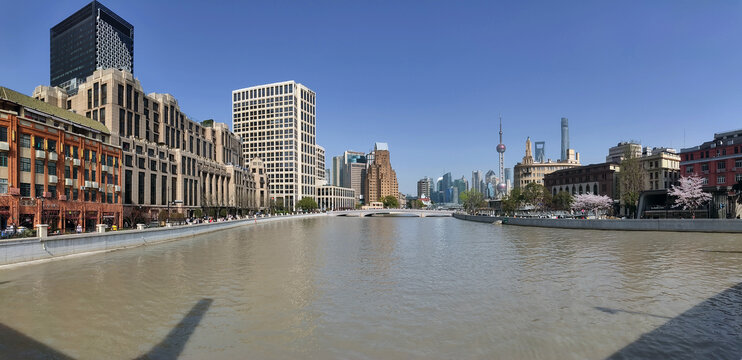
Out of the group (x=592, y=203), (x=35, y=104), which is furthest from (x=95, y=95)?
(x=592, y=203)

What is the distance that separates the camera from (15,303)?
64.9ft

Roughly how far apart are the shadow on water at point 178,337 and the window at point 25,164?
137 feet

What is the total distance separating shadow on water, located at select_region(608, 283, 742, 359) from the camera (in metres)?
A: 12.3

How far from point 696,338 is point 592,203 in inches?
4363

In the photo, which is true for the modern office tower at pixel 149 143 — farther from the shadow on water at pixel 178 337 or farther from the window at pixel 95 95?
the shadow on water at pixel 178 337

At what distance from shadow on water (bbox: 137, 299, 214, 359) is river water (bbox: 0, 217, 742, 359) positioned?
0.27 feet

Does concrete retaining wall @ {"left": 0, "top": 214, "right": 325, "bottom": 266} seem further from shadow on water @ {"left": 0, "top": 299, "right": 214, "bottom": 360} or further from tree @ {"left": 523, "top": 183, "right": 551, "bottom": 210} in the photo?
tree @ {"left": 523, "top": 183, "right": 551, "bottom": 210}

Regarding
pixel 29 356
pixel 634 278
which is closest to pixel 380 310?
pixel 29 356

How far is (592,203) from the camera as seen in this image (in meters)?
111

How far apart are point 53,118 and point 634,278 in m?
75.9

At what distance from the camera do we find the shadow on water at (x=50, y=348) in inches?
493

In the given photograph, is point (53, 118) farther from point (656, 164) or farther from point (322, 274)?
point (656, 164)

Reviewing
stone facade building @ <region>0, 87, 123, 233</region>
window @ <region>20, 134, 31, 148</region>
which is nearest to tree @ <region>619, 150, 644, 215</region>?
stone facade building @ <region>0, 87, 123, 233</region>

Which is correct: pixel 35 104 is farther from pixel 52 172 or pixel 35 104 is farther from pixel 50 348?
pixel 50 348
